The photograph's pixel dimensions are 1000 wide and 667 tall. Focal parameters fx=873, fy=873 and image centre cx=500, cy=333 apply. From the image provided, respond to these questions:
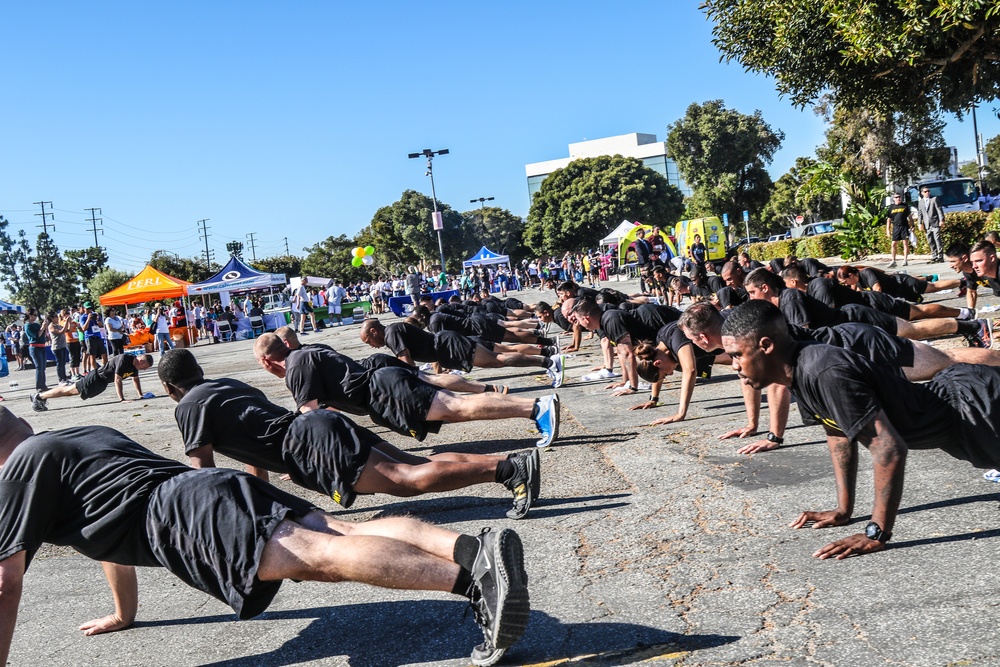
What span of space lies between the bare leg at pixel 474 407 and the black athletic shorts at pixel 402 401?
8 cm

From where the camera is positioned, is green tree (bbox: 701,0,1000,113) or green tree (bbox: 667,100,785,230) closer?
green tree (bbox: 701,0,1000,113)

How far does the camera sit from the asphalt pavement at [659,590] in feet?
11.4

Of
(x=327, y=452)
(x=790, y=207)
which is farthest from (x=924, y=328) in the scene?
(x=790, y=207)

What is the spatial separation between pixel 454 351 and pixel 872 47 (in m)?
7.20

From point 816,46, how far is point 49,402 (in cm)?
1568

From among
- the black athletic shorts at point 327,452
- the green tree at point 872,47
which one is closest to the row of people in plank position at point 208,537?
the black athletic shorts at point 327,452

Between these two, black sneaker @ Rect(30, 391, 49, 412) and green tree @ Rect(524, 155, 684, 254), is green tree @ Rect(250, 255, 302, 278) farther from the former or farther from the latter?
black sneaker @ Rect(30, 391, 49, 412)

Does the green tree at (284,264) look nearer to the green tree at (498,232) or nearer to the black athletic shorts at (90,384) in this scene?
the green tree at (498,232)

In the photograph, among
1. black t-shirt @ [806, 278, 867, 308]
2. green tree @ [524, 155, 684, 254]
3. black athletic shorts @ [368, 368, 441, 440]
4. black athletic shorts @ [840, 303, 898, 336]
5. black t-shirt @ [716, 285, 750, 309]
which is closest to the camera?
black athletic shorts @ [368, 368, 441, 440]

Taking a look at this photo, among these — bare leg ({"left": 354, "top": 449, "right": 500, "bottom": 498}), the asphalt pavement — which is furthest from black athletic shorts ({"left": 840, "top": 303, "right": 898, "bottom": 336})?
bare leg ({"left": 354, "top": 449, "right": 500, "bottom": 498})

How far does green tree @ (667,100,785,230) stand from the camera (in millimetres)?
53031

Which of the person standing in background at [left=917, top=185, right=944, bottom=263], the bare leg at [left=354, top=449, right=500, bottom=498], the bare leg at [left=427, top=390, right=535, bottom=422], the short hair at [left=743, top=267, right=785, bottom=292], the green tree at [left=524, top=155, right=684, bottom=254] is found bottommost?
the bare leg at [left=354, top=449, right=500, bottom=498]

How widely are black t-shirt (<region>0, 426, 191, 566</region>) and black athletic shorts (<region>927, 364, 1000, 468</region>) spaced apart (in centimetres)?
364

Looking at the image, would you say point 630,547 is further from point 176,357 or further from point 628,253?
point 628,253
